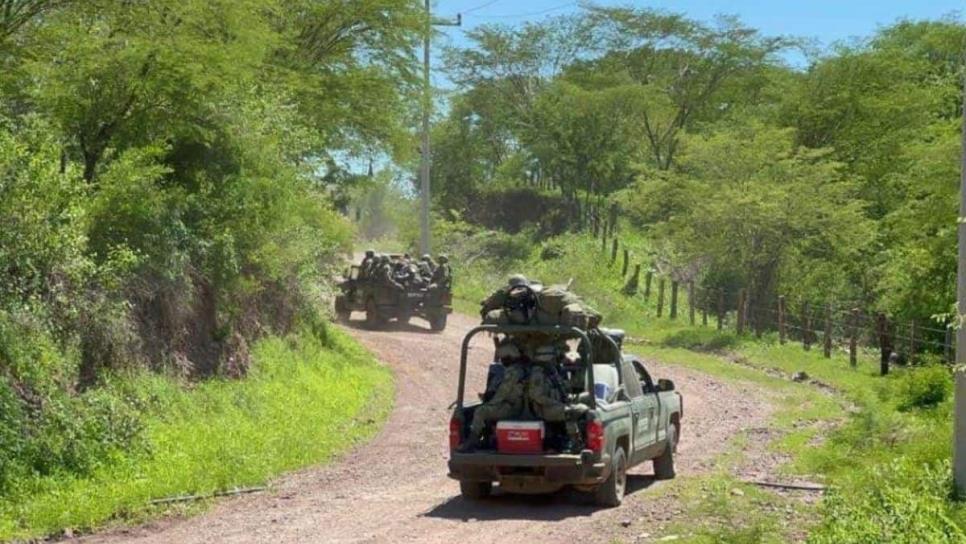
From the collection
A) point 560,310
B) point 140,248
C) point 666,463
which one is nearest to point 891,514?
point 560,310

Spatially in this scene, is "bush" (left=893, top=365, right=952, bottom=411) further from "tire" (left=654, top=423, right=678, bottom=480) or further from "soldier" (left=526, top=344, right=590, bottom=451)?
"soldier" (left=526, top=344, right=590, bottom=451)

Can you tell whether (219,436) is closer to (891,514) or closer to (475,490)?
(475,490)

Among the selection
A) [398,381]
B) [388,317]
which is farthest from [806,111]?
[398,381]

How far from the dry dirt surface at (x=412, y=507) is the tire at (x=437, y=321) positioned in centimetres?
1370

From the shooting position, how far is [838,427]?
20328mm

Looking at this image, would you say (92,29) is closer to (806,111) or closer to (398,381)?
(398,381)

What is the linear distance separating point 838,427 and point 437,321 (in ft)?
57.1

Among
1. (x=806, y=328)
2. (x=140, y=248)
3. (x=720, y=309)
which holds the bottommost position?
(x=806, y=328)

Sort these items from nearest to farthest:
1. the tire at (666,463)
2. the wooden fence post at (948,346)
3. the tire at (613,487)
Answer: the tire at (613,487)
the tire at (666,463)
the wooden fence post at (948,346)

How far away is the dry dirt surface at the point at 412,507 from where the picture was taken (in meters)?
12.2

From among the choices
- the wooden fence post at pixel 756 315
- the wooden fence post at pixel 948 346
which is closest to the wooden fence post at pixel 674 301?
the wooden fence post at pixel 756 315

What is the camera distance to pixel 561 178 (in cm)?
6009

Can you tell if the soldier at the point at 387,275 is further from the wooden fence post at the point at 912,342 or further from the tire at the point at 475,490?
the tire at the point at 475,490

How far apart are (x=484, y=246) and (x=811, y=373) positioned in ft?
98.9
